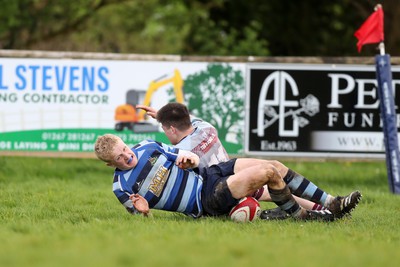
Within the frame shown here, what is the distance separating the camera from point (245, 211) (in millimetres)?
9219

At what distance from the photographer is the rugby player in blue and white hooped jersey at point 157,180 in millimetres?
9211

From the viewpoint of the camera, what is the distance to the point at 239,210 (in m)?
9.23

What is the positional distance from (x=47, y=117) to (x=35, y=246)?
8.44 metres

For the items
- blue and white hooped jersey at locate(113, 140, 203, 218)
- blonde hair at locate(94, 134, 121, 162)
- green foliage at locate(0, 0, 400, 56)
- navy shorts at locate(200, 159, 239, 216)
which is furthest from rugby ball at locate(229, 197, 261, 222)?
green foliage at locate(0, 0, 400, 56)

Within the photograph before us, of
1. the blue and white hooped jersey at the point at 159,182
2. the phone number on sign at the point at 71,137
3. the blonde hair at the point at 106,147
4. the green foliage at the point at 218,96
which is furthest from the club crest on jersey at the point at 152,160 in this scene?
the green foliage at the point at 218,96

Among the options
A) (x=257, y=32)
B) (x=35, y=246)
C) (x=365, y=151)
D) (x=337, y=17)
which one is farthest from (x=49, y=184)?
(x=337, y=17)

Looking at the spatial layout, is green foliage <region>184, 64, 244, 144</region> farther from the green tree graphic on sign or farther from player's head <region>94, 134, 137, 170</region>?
player's head <region>94, 134, 137, 170</region>

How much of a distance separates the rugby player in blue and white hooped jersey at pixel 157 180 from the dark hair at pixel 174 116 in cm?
29

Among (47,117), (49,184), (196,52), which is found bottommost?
(49,184)

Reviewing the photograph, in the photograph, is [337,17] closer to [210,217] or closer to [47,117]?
[47,117]

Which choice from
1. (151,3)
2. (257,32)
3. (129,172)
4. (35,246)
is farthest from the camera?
(151,3)

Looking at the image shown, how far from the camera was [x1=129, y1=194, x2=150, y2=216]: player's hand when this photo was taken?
9128 mm

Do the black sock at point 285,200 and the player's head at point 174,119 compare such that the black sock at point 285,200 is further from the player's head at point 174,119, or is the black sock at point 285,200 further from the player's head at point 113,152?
the player's head at point 113,152

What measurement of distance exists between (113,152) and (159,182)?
57 centimetres
